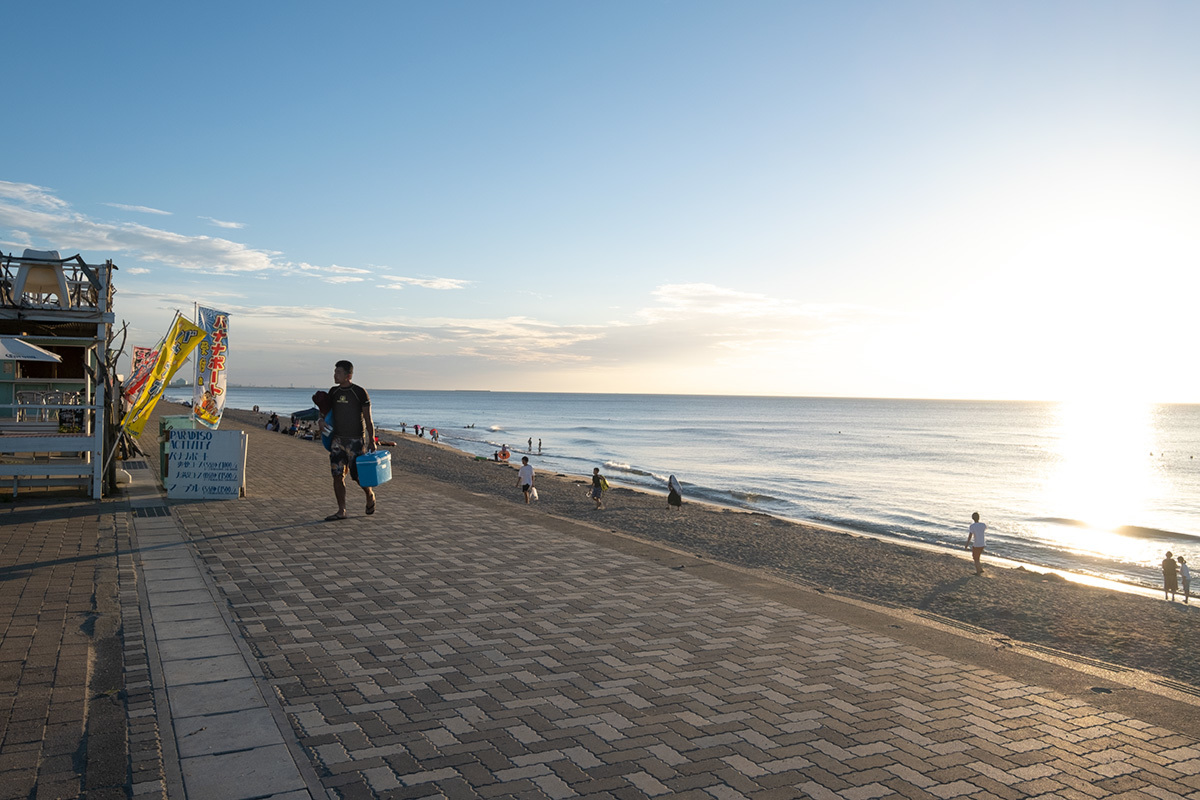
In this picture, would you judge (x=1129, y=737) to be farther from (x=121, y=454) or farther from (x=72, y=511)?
(x=121, y=454)

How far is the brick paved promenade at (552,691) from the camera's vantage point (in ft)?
11.3

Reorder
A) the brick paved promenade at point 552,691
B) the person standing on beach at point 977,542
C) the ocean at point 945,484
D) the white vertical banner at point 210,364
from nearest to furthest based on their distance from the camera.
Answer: the brick paved promenade at point 552,691 < the white vertical banner at point 210,364 < the person standing on beach at point 977,542 < the ocean at point 945,484

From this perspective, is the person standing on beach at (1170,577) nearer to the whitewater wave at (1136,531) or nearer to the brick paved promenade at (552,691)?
the brick paved promenade at (552,691)

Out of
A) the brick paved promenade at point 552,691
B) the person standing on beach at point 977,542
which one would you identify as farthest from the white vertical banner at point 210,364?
the person standing on beach at point 977,542

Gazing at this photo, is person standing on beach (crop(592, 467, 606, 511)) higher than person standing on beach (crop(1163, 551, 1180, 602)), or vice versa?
person standing on beach (crop(592, 467, 606, 511))

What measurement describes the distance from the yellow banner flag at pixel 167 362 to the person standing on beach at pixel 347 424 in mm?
4241

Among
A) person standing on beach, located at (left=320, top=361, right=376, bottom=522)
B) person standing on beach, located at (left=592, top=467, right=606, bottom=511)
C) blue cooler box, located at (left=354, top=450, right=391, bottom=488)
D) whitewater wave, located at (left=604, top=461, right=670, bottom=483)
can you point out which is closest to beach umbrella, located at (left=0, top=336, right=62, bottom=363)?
person standing on beach, located at (left=320, top=361, right=376, bottom=522)

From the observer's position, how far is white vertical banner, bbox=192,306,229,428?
1236 centimetres

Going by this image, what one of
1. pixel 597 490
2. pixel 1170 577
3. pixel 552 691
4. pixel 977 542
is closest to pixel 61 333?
pixel 552 691

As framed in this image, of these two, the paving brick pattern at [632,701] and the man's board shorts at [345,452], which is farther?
the man's board shorts at [345,452]

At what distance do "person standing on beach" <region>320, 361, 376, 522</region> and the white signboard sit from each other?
2983mm

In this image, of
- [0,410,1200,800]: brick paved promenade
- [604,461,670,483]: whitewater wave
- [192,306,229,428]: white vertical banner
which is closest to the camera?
[0,410,1200,800]: brick paved promenade

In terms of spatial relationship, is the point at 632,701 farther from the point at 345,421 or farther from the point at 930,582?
the point at 930,582

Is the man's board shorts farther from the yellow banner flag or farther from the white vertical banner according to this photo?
the yellow banner flag
